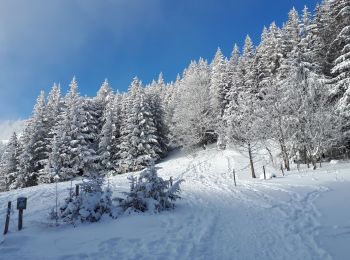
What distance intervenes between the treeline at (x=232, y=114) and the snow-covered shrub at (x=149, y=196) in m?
1.03

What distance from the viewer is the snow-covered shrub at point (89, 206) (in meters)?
11.7

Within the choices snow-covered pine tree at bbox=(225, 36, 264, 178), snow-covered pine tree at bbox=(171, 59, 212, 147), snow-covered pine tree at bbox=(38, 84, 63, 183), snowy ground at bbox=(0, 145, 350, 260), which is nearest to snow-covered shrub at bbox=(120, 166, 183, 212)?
snowy ground at bbox=(0, 145, 350, 260)

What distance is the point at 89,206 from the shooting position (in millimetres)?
11812

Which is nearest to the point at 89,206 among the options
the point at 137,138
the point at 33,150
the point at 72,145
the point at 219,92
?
the point at 72,145

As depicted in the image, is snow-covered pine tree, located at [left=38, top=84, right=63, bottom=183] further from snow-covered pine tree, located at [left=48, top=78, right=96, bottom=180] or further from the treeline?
snow-covered pine tree, located at [left=48, top=78, right=96, bottom=180]

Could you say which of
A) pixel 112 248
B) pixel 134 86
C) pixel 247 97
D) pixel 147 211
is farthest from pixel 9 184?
pixel 112 248

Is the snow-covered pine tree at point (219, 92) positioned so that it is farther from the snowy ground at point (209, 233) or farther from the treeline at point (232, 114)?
the snowy ground at point (209, 233)

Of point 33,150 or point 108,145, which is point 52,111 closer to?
point 33,150

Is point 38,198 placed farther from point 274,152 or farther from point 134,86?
point 134,86

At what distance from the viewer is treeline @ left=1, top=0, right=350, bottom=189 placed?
31.8 meters

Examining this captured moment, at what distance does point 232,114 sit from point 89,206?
111ft

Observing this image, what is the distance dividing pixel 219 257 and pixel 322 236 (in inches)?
120

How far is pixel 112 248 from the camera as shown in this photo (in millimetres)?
8320

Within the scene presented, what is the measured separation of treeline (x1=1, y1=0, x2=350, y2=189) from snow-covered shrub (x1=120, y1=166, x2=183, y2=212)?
3.38 feet
